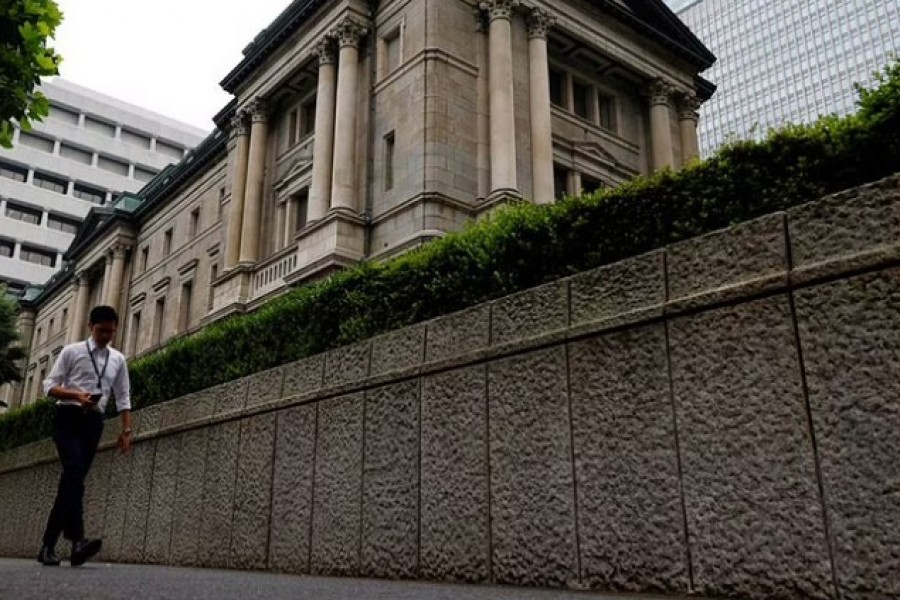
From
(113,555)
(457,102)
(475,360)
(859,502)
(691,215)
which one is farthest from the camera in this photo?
(457,102)

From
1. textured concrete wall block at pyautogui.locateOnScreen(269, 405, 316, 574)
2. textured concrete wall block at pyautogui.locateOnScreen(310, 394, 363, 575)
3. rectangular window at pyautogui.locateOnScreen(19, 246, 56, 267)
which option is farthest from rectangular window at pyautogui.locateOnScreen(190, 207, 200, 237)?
rectangular window at pyautogui.locateOnScreen(19, 246, 56, 267)

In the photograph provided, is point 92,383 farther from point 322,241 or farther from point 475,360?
point 322,241

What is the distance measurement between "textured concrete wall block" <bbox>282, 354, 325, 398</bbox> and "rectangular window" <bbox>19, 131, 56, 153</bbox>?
273 ft

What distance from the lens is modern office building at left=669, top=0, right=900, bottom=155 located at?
88.3 m

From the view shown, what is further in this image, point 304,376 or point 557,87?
point 557,87

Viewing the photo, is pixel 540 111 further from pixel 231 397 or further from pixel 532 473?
pixel 532 473

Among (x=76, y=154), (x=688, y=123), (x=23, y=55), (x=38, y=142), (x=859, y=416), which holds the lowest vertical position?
(x=859, y=416)

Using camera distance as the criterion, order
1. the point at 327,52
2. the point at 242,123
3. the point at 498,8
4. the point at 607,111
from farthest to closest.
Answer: the point at 242,123 → the point at 607,111 → the point at 327,52 → the point at 498,8

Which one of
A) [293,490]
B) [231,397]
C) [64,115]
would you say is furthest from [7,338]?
[64,115]

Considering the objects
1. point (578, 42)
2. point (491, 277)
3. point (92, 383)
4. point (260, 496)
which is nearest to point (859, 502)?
point (491, 277)

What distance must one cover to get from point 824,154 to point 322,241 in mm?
20044

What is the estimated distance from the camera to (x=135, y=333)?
45969mm

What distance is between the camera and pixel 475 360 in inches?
268

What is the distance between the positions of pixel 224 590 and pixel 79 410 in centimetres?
362
